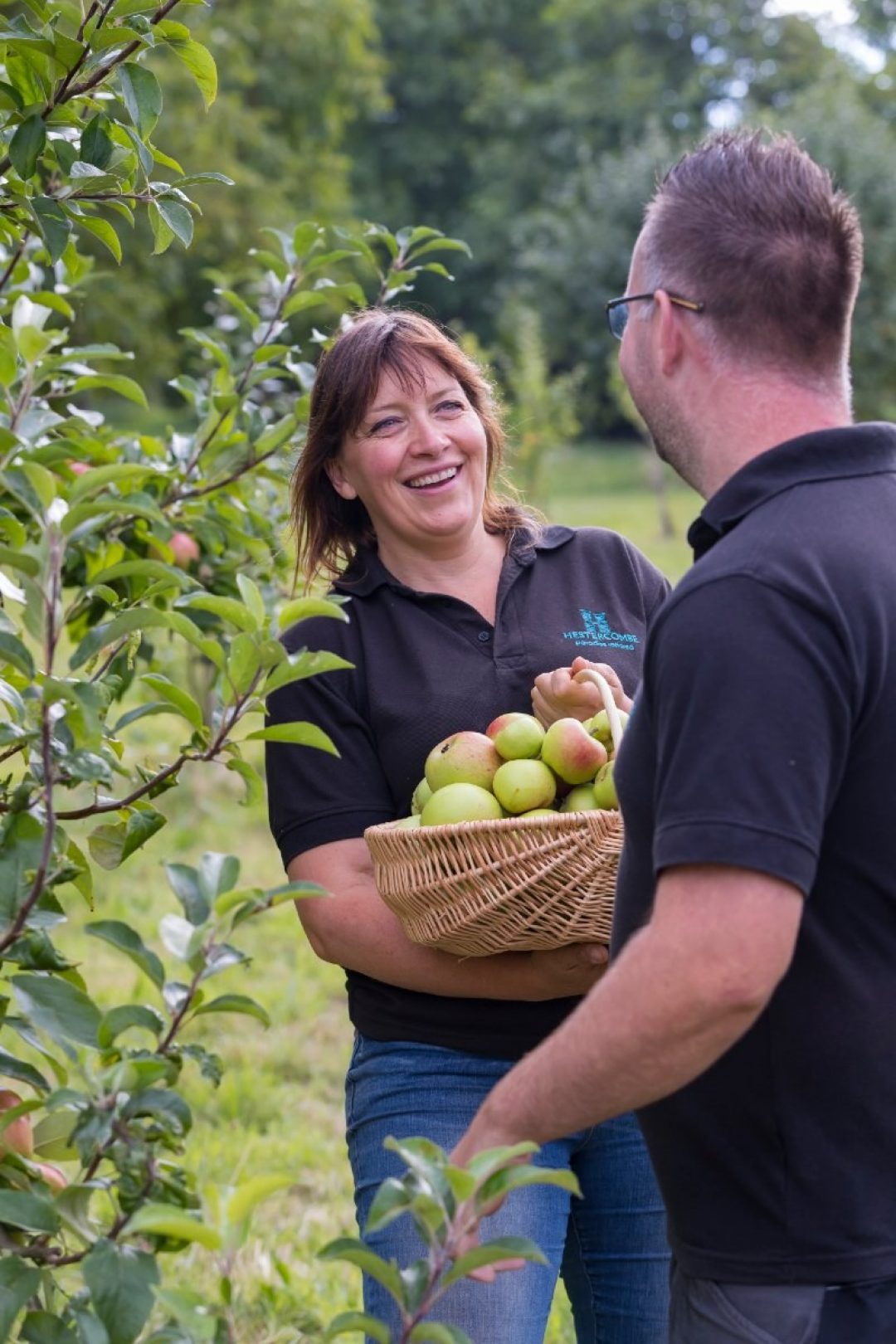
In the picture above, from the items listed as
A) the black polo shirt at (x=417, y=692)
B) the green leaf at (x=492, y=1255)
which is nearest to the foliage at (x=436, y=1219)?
the green leaf at (x=492, y=1255)

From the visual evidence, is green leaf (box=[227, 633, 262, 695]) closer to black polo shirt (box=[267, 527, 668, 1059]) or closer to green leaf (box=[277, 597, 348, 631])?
green leaf (box=[277, 597, 348, 631])

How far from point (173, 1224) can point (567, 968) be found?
3.24 ft

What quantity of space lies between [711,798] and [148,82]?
3.28 ft

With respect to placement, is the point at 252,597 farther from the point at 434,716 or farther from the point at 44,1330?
the point at 434,716

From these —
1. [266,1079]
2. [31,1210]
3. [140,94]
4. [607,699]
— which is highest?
[140,94]

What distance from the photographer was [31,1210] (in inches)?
55.5

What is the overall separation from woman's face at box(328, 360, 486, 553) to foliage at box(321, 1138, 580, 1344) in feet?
4.25

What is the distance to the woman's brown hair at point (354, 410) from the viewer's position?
8.31 feet

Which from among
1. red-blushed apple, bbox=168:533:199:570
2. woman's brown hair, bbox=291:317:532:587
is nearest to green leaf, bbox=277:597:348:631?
woman's brown hair, bbox=291:317:532:587

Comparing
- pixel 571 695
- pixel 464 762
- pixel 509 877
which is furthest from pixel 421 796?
pixel 509 877

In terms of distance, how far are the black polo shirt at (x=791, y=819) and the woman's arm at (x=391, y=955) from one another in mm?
490

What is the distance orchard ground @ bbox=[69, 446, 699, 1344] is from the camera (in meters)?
3.65

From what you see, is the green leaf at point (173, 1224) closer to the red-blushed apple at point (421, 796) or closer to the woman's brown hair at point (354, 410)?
the red-blushed apple at point (421, 796)

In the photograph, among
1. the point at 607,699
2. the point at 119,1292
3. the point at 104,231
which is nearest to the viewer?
the point at 119,1292
